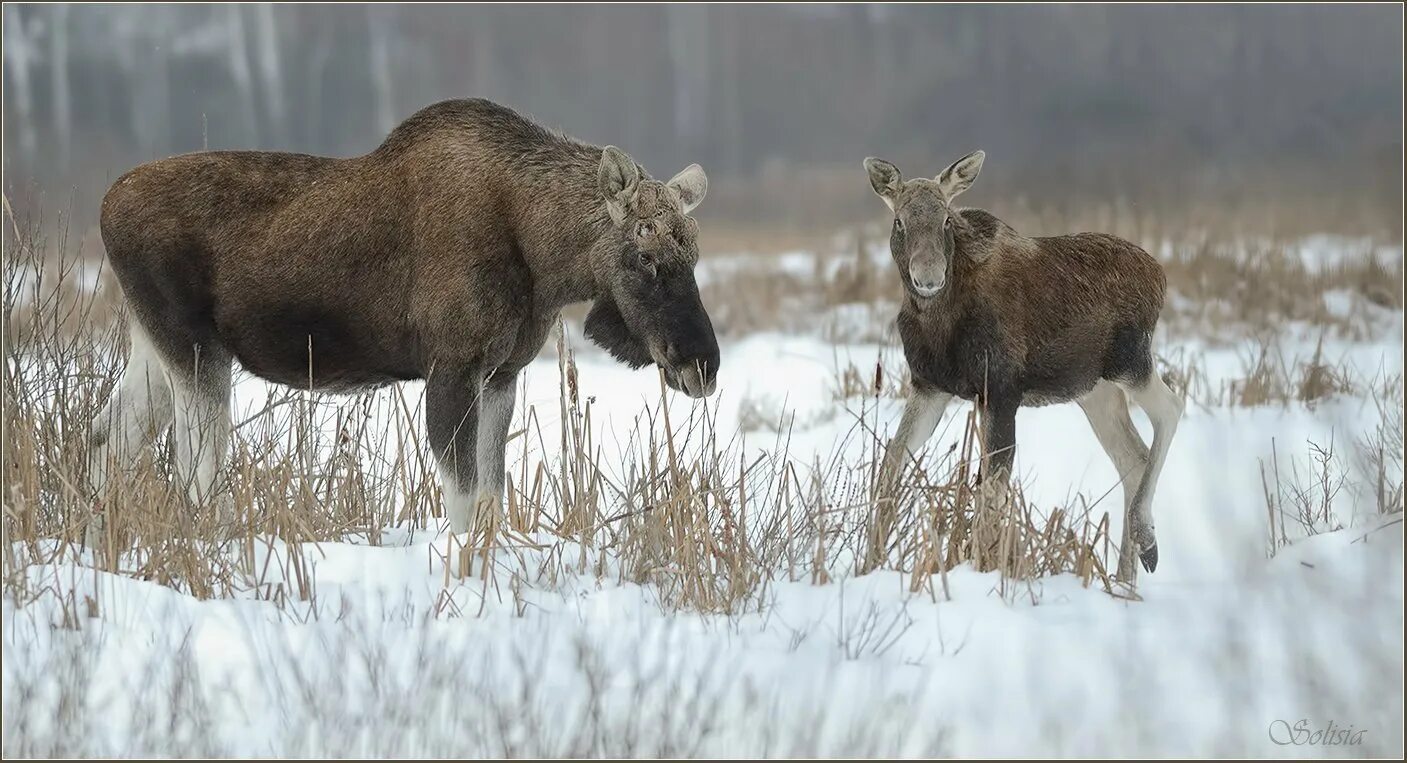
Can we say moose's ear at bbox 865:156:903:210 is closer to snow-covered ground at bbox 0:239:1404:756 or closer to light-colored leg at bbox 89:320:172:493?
snow-covered ground at bbox 0:239:1404:756

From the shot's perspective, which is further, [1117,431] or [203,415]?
[1117,431]

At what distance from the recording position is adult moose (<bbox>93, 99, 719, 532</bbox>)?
5.98 meters

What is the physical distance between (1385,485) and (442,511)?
4362 millimetres

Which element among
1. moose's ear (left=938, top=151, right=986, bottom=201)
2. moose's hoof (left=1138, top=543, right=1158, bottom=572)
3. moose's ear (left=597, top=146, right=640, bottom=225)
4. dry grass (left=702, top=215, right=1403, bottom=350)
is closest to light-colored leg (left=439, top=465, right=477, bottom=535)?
moose's ear (left=597, top=146, right=640, bottom=225)

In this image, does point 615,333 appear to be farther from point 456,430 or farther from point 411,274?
point 411,274

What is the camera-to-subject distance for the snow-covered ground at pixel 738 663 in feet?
13.7

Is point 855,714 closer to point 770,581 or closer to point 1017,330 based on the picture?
point 770,581

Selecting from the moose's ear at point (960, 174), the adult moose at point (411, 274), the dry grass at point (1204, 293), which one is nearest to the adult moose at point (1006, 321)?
the moose's ear at point (960, 174)

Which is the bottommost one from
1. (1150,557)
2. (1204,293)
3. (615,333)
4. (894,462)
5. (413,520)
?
(1150,557)

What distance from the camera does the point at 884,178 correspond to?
7016mm

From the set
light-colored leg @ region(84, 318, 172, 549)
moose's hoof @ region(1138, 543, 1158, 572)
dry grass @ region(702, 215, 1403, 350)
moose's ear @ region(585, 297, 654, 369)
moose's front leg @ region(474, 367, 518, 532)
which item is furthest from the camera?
dry grass @ region(702, 215, 1403, 350)

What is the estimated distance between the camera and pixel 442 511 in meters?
6.91

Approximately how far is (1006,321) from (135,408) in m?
3.93

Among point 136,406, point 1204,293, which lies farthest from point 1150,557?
point 1204,293
